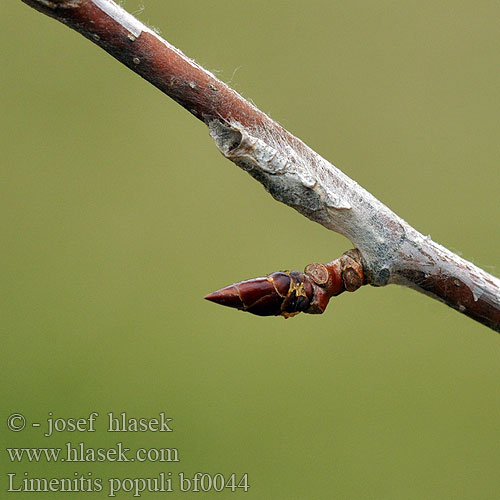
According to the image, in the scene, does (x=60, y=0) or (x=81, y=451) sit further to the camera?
(x=81, y=451)

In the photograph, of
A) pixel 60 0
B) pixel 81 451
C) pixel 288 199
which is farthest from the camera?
pixel 81 451

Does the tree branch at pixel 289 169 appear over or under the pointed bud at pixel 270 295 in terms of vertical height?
over

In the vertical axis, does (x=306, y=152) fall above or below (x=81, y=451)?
above

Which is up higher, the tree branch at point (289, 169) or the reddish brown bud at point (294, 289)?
the tree branch at point (289, 169)

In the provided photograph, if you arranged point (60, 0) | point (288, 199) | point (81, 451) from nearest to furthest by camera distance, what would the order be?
point (60, 0) → point (288, 199) → point (81, 451)

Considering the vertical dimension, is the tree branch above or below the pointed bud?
above

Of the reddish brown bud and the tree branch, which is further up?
the tree branch

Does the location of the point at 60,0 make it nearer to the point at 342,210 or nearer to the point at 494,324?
the point at 342,210

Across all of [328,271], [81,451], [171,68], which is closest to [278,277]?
[328,271]
